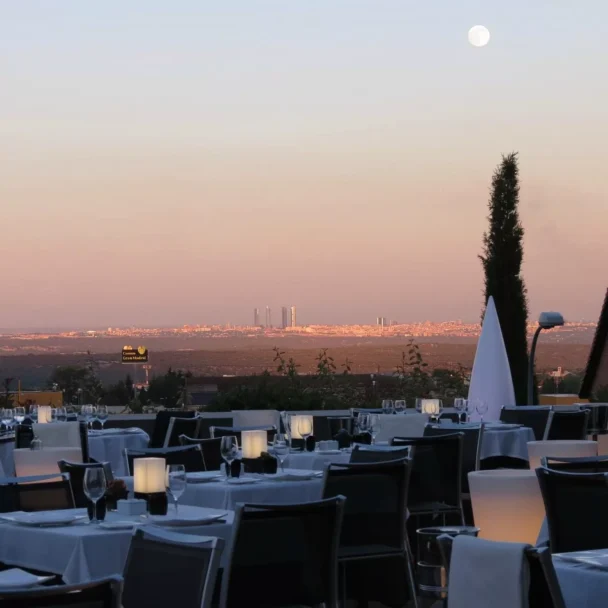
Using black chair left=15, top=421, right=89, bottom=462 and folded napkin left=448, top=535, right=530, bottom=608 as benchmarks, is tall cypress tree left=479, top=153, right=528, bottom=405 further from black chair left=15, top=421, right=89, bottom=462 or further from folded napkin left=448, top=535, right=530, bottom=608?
folded napkin left=448, top=535, right=530, bottom=608

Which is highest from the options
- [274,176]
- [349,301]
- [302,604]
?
[274,176]

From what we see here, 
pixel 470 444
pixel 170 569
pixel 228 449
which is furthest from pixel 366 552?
pixel 470 444

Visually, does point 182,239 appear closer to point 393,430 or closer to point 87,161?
point 87,161

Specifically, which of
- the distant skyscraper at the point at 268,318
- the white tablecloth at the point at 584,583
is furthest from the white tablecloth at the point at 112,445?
the distant skyscraper at the point at 268,318

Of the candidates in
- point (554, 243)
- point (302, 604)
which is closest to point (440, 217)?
point (554, 243)

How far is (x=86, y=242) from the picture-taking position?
26.5 m

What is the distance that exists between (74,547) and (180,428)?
22.3ft

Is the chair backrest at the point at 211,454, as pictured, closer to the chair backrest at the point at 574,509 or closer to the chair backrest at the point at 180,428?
the chair backrest at the point at 180,428

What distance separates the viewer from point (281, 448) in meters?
8.76

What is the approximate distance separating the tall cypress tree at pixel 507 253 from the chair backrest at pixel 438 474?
14595 mm

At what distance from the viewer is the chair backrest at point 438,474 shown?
8.27 m

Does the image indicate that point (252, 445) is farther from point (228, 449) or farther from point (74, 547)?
point (74, 547)

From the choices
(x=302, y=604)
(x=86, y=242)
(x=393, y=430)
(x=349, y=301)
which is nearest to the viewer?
(x=302, y=604)

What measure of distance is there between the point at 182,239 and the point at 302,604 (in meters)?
21.9
